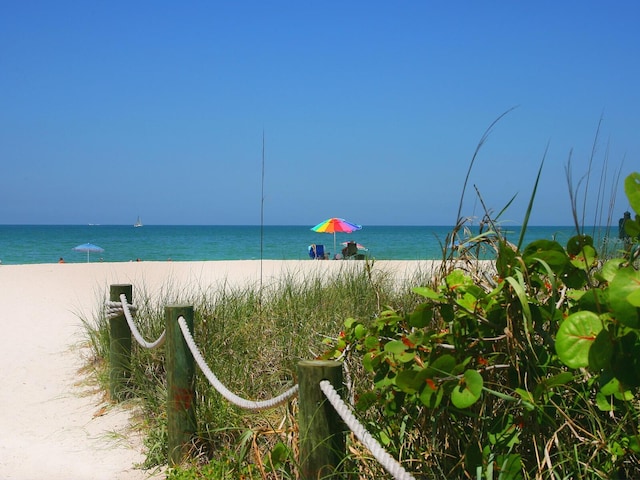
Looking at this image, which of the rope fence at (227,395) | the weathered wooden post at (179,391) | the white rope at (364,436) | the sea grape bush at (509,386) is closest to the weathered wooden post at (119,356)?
the rope fence at (227,395)

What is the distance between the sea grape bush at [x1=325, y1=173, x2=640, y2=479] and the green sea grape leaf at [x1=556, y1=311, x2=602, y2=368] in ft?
0.63

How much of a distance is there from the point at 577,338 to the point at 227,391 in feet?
5.34

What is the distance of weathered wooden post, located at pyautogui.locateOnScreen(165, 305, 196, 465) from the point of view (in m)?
3.32

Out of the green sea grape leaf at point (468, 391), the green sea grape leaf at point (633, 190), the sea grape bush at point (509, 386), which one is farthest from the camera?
the sea grape bush at point (509, 386)

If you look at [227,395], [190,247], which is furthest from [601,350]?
[190,247]

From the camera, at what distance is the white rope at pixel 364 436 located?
164cm

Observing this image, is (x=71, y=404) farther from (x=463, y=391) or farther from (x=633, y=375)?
(x=633, y=375)

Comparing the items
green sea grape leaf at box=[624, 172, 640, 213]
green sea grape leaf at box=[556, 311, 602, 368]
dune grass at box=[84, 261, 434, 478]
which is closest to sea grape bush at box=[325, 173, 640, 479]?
green sea grape leaf at box=[556, 311, 602, 368]

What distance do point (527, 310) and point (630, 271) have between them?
0.44 m

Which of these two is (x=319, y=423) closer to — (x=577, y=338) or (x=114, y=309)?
(x=577, y=338)

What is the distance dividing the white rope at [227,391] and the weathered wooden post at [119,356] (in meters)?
1.46

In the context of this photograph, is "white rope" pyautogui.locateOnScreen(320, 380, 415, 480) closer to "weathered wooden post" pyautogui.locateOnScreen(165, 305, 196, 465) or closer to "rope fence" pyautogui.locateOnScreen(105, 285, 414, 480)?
"rope fence" pyautogui.locateOnScreen(105, 285, 414, 480)

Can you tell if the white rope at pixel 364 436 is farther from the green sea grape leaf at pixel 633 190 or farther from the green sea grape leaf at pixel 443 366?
the green sea grape leaf at pixel 633 190

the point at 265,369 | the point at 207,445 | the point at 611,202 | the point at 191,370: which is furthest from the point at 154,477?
the point at 611,202
